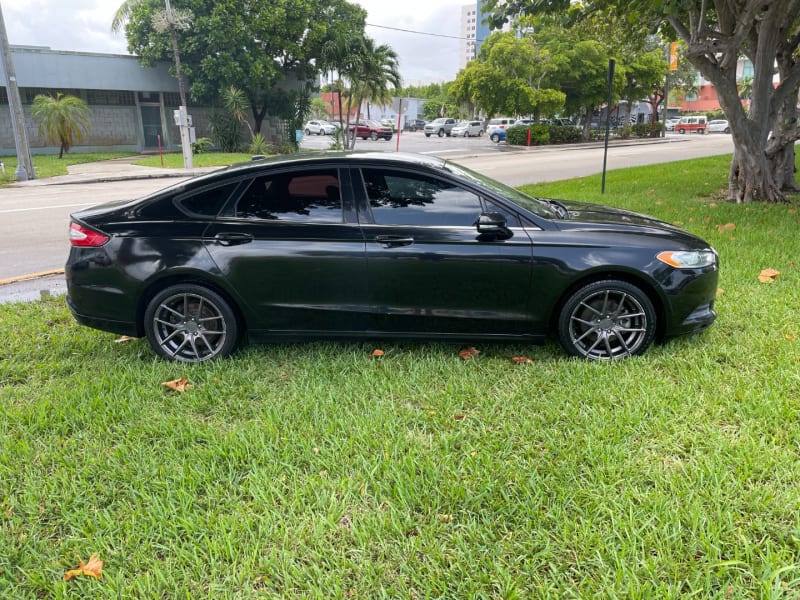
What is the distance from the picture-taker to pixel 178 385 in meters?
3.89

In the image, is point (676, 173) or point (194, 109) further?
point (194, 109)

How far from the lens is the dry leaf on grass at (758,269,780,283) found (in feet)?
18.8

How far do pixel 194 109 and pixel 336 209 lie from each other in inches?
1248

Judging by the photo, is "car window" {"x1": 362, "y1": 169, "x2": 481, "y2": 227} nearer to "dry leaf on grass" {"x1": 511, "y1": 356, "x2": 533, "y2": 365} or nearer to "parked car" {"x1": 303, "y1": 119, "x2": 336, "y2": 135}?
"dry leaf on grass" {"x1": 511, "y1": 356, "x2": 533, "y2": 365}

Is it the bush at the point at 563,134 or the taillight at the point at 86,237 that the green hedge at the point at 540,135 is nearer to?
the bush at the point at 563,134

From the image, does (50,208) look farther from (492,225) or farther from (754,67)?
(754,67)

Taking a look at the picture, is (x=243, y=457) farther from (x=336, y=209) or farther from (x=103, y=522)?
(x=336, y=209)

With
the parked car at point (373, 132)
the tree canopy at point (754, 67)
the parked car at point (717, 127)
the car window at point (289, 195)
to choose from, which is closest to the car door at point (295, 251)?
the car window at point (289, 195)

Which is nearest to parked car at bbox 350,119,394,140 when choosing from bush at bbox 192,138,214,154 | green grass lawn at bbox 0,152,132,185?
bush at bbox 192,138,214,154

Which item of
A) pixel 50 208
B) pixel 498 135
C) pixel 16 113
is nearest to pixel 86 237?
pixel 50 208

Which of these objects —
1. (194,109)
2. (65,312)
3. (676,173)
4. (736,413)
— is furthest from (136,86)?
(736,413)

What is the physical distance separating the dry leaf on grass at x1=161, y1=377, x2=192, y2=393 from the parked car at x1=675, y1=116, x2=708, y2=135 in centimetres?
6366

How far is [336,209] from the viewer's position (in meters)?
4.19

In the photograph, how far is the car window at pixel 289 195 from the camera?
4219 millimetres
